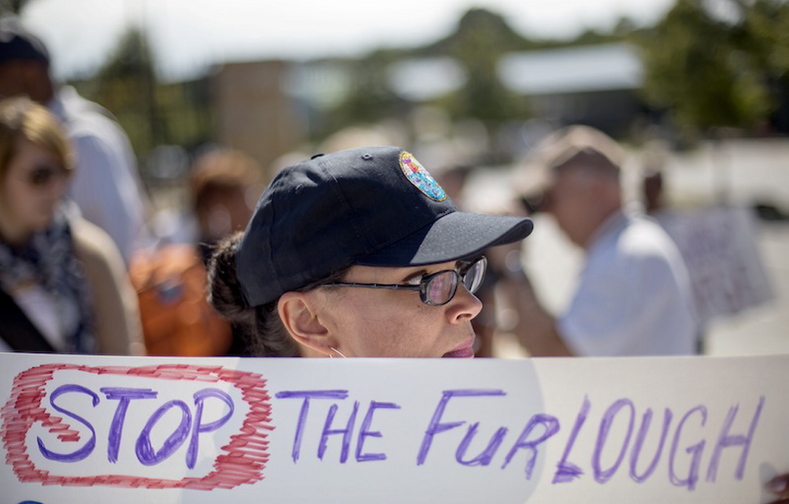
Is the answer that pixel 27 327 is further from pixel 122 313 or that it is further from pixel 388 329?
pixel 388 329

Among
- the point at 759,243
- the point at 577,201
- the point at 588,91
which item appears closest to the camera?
the point at 577,201

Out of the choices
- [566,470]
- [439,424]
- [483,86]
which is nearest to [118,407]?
[439,424]

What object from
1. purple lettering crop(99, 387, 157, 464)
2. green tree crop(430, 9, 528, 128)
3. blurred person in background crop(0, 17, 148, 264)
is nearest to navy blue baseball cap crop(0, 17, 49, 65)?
blurred person in background crop(0, 17, 148, 264)

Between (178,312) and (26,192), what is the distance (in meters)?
0.91

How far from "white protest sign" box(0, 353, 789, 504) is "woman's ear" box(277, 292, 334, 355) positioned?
5.3 inches

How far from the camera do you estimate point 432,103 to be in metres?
56.8

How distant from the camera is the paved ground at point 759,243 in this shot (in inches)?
297

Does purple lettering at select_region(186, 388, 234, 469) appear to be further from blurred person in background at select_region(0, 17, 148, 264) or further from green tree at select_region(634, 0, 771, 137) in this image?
green tree at select_region(634, 0, 771, 137)

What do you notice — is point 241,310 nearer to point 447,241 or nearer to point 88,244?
point 447,241

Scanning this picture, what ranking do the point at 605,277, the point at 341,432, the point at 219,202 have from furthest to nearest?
the point at 219,202 < the point at 605,277 < the point at 341,432

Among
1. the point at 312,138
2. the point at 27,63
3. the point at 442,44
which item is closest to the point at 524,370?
the point at 27,63

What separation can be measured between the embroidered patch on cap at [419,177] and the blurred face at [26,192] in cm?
142

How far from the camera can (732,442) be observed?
4.41ft

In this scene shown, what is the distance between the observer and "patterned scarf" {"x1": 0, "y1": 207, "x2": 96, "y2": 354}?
2.29 meters
